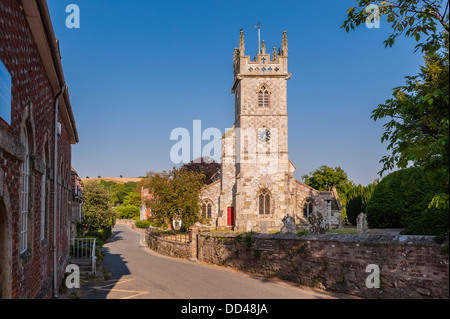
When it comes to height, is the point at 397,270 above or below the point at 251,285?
above

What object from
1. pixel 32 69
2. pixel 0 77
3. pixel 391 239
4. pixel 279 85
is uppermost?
pixel 279 85

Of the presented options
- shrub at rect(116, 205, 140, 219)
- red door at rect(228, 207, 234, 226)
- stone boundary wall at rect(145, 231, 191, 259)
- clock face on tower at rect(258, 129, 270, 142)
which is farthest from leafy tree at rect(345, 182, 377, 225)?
shrub at rect(116, 205, 140, 219)

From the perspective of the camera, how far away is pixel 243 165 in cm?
3516

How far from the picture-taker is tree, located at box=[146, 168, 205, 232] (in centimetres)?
2847

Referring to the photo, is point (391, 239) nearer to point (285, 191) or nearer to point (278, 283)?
point (278, 283)

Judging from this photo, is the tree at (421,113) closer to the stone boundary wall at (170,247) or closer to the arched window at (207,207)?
the stone boundary wall at (170,247)

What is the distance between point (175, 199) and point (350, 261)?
19.3 m

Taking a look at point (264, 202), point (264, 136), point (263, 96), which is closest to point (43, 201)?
point (264, 202)

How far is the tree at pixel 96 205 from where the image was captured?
3744cm

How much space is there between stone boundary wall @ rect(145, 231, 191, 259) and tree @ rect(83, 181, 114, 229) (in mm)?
8700

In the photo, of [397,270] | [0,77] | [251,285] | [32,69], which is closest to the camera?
[0,77]

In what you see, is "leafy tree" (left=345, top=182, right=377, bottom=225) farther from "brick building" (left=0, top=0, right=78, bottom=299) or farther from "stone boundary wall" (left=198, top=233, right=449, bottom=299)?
"brick building" (left=0, top=0, right=78, bottom=299)

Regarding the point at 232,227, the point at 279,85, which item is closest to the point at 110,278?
the point at 232,227
